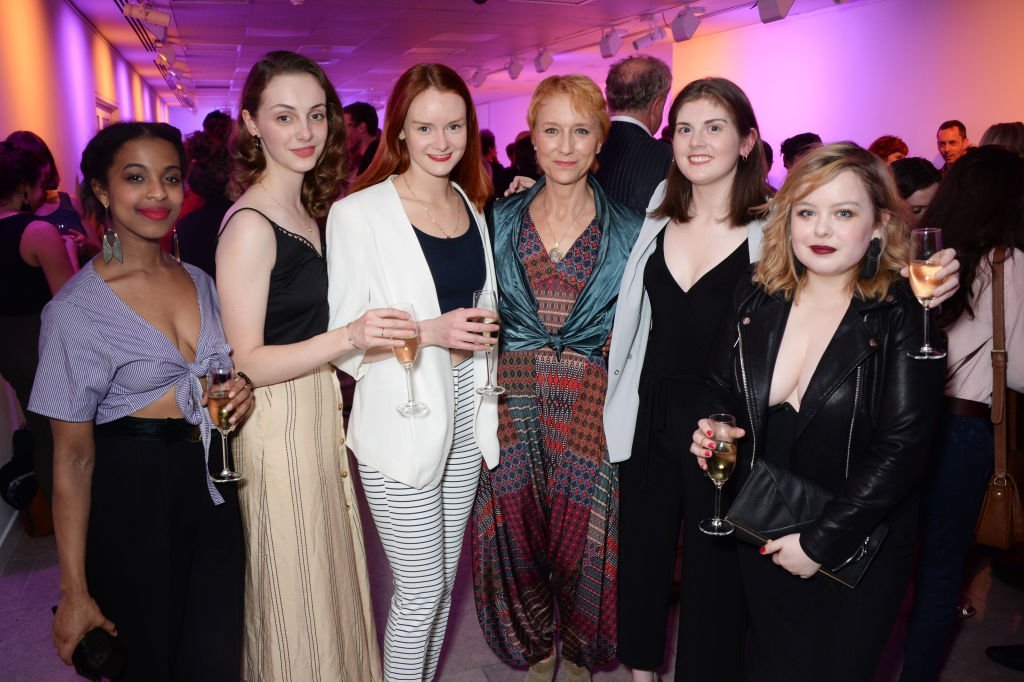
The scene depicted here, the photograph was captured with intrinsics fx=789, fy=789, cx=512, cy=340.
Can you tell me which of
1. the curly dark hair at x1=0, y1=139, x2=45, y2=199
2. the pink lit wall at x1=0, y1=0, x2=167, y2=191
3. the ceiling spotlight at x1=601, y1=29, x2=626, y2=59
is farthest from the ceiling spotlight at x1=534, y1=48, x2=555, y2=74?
the curly dark hair at x1=0, y1=139, x2=45, y2=199

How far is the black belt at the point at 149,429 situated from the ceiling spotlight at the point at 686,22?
9092 millimetres

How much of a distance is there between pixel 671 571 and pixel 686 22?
8.55m

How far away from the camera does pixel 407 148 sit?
2383mm

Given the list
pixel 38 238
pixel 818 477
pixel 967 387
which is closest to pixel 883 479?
pixel 818 477

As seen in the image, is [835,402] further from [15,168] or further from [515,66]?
[515,66]

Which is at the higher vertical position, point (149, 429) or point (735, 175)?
point (735, 175)

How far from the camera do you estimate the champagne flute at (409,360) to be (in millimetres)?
1937

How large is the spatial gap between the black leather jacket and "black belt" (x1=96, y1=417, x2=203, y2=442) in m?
1.38

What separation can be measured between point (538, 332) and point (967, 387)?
140 centimetres

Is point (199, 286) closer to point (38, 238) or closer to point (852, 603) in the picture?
point (852, 603)

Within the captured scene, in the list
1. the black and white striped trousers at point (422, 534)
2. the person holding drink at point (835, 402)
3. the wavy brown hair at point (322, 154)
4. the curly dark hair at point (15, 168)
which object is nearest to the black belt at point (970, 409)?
the person holding drink at point (835, 402)

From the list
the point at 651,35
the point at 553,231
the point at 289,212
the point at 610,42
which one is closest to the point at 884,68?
the point at 651,35

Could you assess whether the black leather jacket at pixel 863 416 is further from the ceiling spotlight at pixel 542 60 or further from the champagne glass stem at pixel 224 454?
the ceiling spotlight at pixel 542 60

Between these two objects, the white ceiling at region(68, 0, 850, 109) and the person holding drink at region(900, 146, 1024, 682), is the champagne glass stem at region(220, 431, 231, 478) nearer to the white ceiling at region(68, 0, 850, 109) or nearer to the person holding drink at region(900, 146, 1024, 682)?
the person holding drink at region(900, 146, 1024, 682)
